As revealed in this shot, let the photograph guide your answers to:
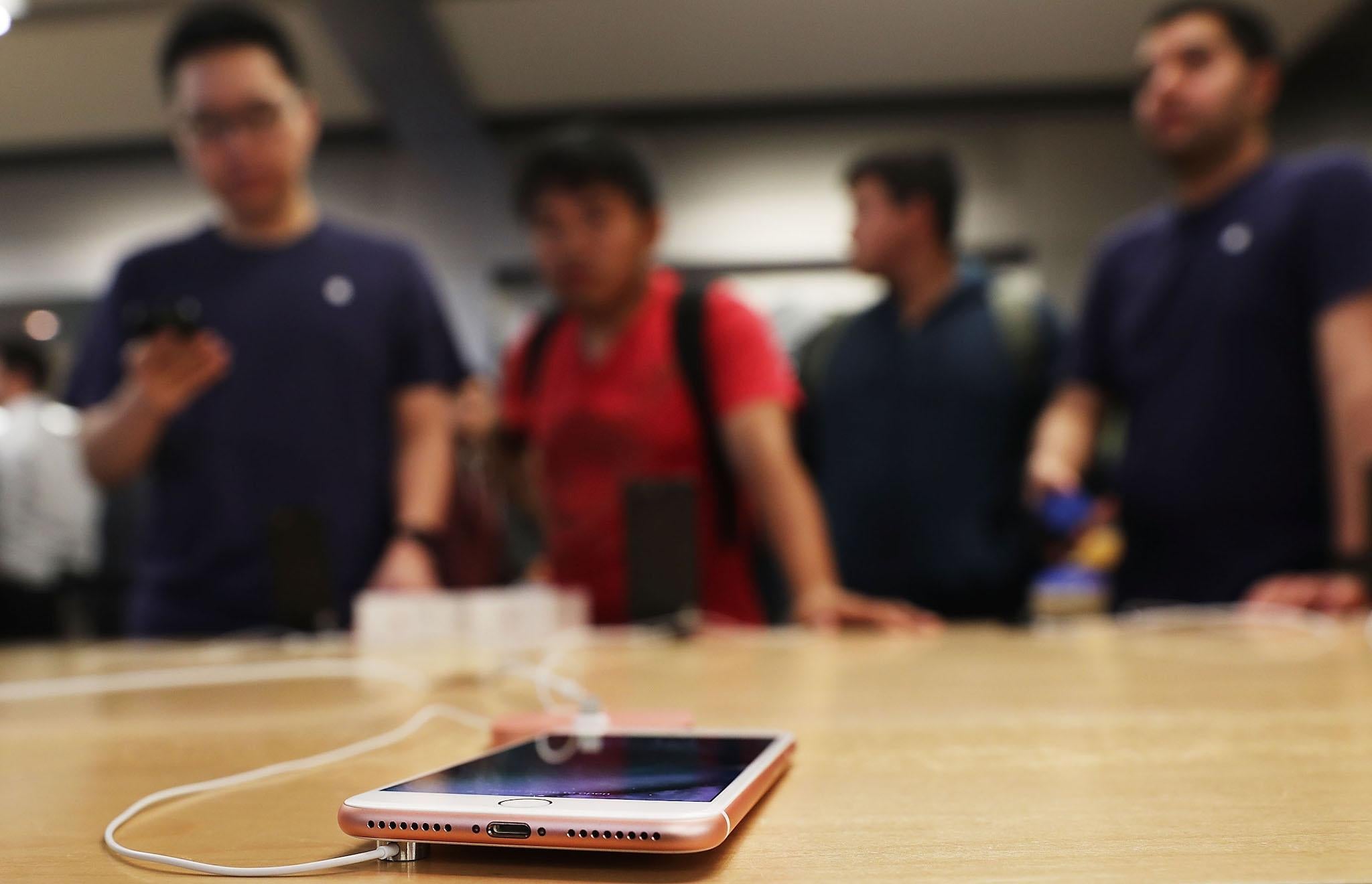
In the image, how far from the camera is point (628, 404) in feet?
4.54

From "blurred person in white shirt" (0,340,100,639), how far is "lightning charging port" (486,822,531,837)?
9.59ft

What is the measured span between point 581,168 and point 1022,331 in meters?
0.81

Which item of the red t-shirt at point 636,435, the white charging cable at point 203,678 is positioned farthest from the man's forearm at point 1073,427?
the white charging cable at point 203,678

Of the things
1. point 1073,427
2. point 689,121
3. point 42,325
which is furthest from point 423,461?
point 42,325

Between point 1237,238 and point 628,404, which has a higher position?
point 1237,238

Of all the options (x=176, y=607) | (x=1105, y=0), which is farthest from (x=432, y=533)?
(x=1105, y=0)

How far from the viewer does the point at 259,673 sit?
0.86 metres

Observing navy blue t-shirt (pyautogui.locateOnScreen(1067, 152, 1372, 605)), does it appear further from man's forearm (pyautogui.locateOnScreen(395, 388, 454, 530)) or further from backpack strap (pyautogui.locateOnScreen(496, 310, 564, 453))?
man's forearm (pyautogui.locateOnScreen(395, 388, 454, 530))

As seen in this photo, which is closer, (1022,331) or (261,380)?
(261,380)

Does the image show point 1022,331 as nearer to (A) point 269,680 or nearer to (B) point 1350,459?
(B) point 1350,459

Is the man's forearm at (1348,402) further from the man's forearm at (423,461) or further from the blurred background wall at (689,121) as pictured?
the blurred background wall at (689,121)

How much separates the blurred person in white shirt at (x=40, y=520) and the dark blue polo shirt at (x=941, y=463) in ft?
7.06

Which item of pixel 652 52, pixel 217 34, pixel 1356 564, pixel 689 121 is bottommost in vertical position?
pixel 1356 564

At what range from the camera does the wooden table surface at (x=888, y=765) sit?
12.4 inches
